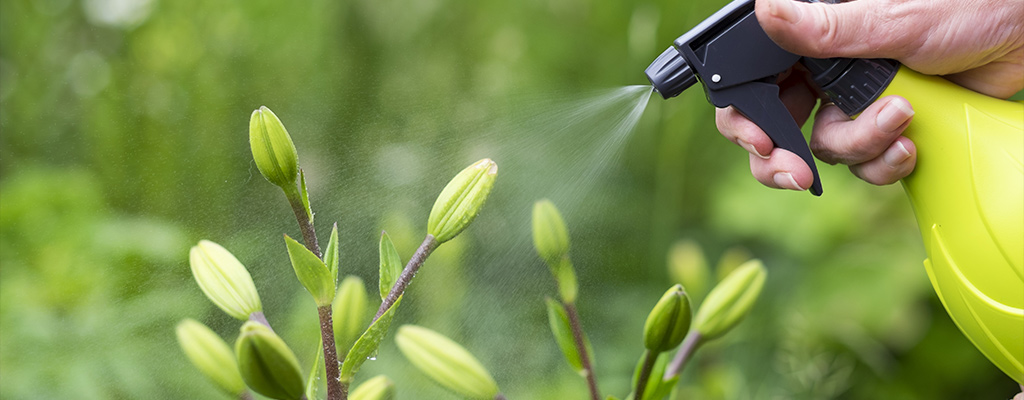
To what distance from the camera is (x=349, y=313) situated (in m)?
0.33

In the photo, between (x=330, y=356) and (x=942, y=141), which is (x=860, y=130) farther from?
(x=330, y=356)

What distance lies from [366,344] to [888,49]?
0.36m

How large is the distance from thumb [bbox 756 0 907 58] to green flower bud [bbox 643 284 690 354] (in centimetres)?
18

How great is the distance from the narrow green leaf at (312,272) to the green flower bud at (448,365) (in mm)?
53

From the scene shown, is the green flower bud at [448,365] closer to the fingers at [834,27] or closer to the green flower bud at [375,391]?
the green flower bud at [375,391]

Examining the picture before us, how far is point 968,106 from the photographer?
0.40 m

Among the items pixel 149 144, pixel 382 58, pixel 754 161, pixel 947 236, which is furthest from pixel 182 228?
pixel 947 236

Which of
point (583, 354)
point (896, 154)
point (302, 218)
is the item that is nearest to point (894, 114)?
point (896, 154)

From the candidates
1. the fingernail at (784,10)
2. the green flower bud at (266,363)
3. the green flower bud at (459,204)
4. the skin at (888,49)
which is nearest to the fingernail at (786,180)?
the skin at (888,49)

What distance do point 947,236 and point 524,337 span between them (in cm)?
42

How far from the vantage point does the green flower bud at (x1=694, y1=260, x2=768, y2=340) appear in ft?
1.21

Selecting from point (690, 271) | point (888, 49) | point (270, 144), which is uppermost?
point (270, 144)

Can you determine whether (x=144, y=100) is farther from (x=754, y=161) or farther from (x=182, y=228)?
(x=754, y=161)

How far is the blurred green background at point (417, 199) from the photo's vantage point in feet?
1.71
